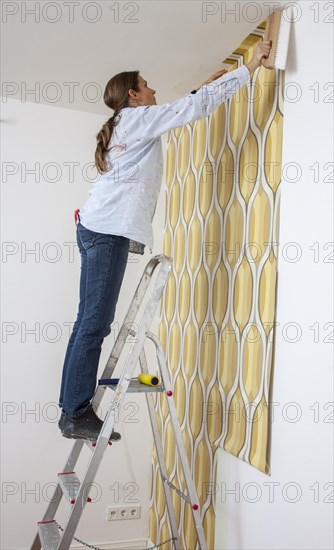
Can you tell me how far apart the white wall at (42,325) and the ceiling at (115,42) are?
271 mm

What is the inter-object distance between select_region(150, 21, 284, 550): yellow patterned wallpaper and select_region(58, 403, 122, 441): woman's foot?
529 millimetres

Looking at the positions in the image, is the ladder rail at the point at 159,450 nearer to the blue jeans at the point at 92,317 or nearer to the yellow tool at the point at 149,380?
the yellow tool at the point at 149,380

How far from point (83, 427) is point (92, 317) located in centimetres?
38

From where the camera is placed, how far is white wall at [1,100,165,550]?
2891mm

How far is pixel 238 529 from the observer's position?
2082mm

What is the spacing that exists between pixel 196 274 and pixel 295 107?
0.97m

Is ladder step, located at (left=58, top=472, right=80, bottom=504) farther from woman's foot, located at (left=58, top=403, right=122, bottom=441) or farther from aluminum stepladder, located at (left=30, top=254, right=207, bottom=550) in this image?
woman's foot, located at (left=58, top=403, right=122, bottom=441)

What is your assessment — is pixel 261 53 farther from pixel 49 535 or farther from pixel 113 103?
pixel 49 535

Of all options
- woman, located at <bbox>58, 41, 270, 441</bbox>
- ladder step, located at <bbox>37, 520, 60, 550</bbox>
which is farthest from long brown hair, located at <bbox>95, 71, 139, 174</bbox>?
ladder step, located at <bbox>37, 520, 60, 550</bbox>

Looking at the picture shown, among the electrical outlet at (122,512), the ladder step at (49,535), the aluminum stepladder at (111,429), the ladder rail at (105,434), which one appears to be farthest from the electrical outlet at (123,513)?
the ladder rail at (105,434)

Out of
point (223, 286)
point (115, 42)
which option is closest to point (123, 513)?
point (223, 286)

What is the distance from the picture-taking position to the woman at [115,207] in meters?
1.92

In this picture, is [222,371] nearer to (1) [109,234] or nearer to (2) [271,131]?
(1) [109,234]

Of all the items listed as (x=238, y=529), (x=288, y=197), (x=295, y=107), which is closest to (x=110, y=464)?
(x=238, y=529)
